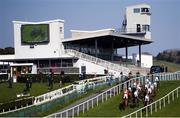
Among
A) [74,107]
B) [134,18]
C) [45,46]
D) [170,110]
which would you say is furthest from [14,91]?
[134,18]

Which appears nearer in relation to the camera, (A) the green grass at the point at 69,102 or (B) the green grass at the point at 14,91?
(A) the green grass at the point at 69,102

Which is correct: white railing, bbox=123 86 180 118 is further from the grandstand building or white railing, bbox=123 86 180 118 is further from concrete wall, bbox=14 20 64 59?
concrete wall, bbox=14 20 64 59

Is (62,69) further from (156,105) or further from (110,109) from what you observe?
(156,105)

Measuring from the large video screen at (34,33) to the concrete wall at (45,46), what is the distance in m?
0.51

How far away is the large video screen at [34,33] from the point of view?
61547 mm

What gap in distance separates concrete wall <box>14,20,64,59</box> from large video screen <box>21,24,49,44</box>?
1.66 ft

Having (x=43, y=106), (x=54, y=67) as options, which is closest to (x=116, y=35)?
(x=54, y=67)

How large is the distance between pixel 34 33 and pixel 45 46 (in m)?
2.40

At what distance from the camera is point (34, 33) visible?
62.6 metres

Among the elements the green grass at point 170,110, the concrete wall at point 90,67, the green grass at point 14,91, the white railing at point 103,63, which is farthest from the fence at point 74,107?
the white railing at point 103,63

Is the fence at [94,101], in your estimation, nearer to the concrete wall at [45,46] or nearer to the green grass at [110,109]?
the green grass at [110,109]

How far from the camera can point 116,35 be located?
2430 inches

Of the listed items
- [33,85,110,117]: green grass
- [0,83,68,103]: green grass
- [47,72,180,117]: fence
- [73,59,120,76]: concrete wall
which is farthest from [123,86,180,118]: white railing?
[73,59,120,76]: concrete wall

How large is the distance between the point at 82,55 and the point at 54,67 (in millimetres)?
3805
